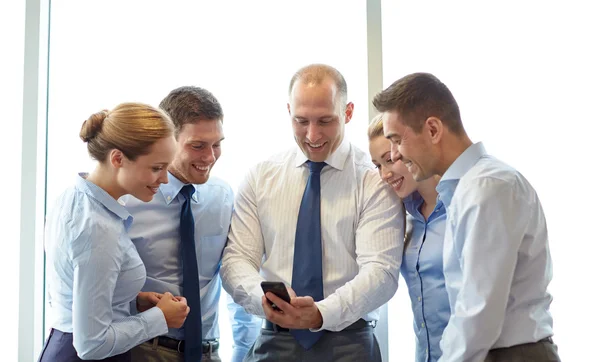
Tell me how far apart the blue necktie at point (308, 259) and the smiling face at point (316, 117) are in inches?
7.6

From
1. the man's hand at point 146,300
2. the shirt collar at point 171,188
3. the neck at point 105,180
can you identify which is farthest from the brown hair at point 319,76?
the man's hand at point 146,300

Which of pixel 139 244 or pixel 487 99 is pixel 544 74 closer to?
pixel 487 99

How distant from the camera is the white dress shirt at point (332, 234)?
2396 millimetres

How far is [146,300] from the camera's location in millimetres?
2363

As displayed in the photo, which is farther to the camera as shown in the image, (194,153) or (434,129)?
(194,153)

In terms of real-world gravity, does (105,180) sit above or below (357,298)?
above

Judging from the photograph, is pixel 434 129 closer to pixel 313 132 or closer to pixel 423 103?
pixel 423 103

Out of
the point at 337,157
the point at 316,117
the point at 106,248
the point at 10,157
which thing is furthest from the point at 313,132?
the point at 10,157

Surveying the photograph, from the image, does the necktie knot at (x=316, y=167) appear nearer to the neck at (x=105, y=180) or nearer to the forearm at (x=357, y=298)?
the forearm at (x=357, y=298)

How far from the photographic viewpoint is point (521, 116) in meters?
3.16

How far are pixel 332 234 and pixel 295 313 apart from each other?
36 centimetres

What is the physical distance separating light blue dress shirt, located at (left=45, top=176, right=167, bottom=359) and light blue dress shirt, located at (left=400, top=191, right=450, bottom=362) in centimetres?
88

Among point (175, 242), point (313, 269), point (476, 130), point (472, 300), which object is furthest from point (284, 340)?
point (476, 130)

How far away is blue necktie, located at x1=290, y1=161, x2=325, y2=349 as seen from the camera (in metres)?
2.44
